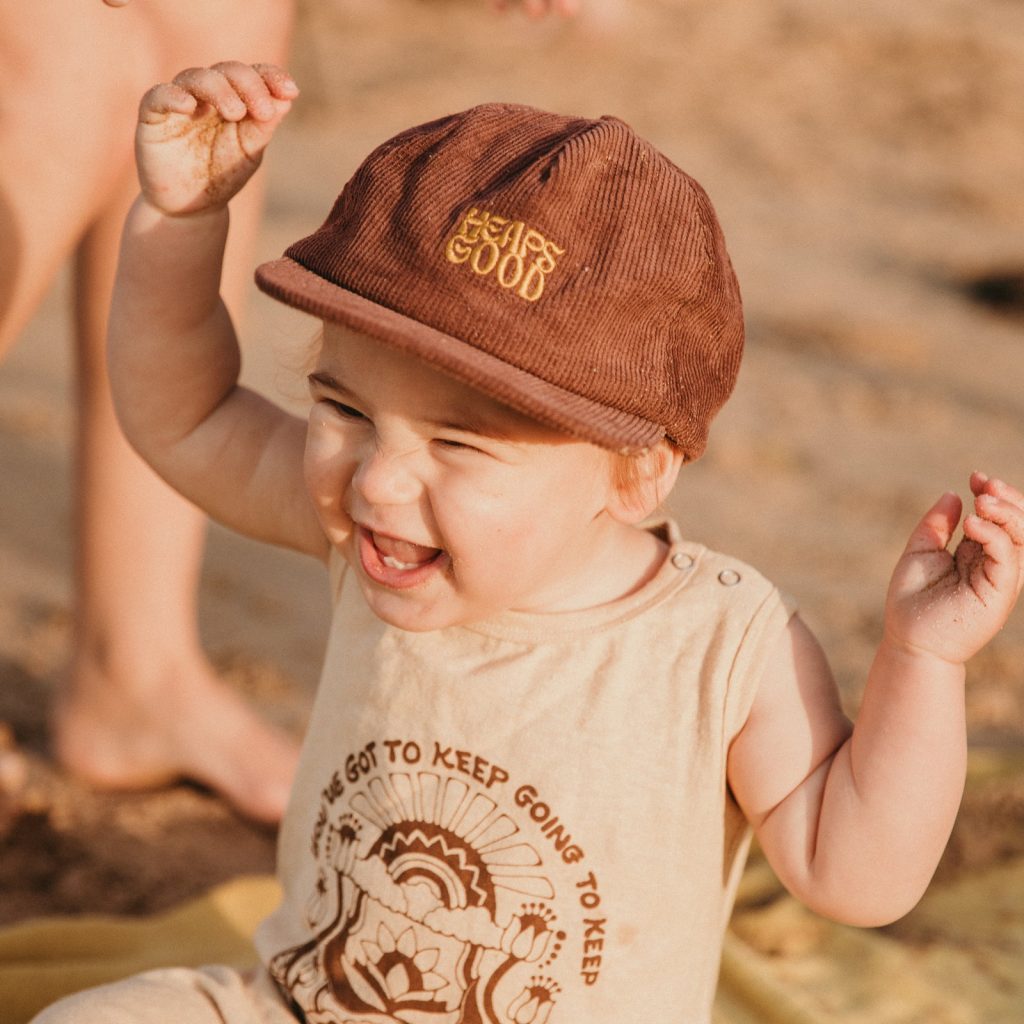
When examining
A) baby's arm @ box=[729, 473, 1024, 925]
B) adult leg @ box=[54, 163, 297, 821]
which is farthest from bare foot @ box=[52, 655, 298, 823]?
baby's arm @ box=[729, 473, 1024, 925]

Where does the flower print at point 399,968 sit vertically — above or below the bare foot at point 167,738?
above

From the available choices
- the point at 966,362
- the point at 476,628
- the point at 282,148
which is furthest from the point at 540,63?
the point at 476,628

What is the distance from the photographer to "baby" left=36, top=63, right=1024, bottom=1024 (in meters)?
1.41

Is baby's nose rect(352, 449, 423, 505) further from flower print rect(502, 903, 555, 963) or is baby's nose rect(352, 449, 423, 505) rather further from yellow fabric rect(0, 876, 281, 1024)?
yellow fabric rect(0, 876, 281, 1024)

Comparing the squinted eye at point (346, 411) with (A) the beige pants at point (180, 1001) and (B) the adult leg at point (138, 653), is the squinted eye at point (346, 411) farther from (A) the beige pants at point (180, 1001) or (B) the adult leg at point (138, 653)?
(B) the adult leg at point (138, 653)

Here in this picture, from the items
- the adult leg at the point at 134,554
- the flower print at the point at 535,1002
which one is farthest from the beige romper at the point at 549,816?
the adult leg at the point at 134,554

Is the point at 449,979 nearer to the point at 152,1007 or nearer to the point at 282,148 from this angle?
the point at 152,1007

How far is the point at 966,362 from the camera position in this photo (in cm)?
540

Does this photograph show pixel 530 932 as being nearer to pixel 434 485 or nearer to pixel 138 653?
pixel 434 485

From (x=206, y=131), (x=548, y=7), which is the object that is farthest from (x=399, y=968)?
(x=548, y=7)

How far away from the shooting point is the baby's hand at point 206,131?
5.25 feet

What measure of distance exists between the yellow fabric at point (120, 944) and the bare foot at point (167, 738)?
0.89ft

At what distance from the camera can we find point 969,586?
1438 mm

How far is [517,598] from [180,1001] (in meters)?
0.62
